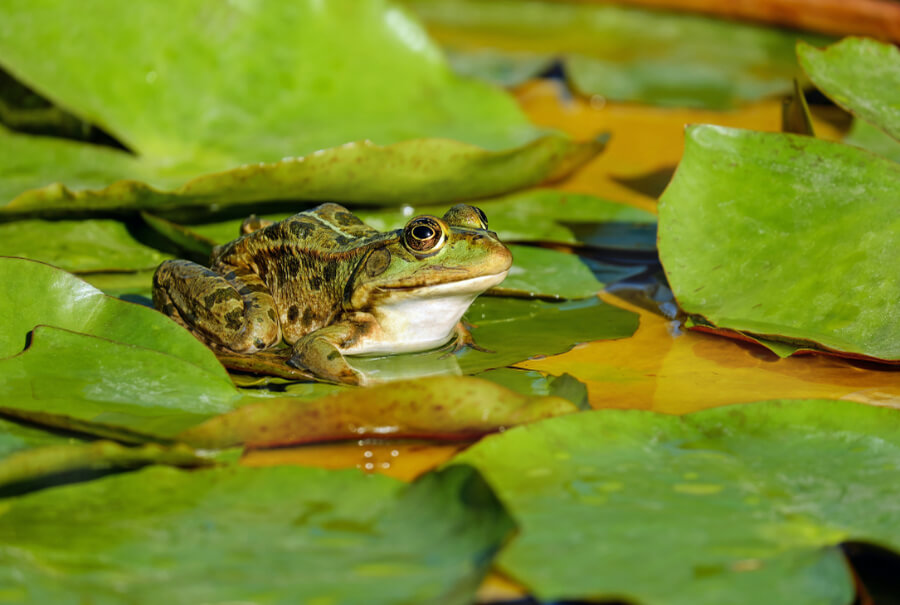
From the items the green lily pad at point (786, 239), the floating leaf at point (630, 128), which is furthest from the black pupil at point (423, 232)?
the floating leaf at point (630, 128)

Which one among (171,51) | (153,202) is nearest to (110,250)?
(153,202)

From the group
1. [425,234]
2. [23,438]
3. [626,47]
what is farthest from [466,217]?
[626,47]

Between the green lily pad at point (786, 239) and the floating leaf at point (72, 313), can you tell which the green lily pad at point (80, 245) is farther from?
the green lily pad at point (786, 239)

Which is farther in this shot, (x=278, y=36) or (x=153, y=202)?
(x=278, y=36)

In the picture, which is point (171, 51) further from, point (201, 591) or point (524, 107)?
point (201, 591)

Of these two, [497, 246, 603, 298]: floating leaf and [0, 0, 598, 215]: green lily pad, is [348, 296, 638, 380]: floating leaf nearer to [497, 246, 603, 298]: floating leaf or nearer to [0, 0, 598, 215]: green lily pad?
[497, 246, 603, 298]: floating leaf

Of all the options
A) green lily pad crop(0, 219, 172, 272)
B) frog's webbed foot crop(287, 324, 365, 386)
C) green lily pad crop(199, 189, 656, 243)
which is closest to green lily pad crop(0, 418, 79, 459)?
frog's webbed foot crop(287, 324, 365, 386)

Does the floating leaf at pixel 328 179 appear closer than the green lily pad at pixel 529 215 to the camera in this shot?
Yes
